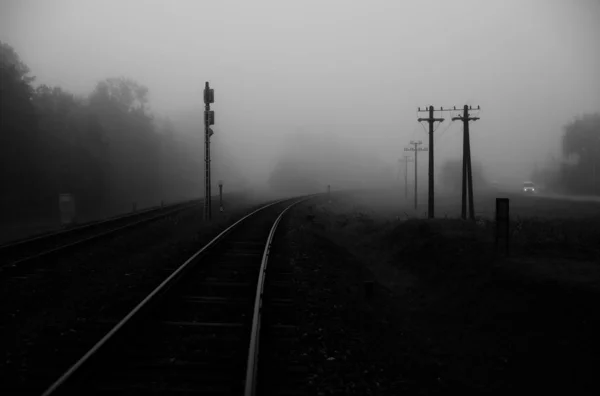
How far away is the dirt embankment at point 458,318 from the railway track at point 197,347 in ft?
1.72

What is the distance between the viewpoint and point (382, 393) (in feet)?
18.3

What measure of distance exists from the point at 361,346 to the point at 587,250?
409 inches

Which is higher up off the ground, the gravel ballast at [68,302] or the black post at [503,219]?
the black post at [503,219]

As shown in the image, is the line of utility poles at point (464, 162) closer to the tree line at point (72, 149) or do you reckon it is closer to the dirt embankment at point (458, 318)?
the dirt embankment at point (458, 318)

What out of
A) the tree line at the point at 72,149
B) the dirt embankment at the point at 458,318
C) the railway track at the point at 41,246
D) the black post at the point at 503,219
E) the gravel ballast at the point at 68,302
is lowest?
the dirt embankment at the point at 458,318

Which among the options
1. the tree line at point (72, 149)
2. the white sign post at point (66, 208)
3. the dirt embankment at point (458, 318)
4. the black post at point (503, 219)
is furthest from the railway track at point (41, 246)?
the tree line at point (72, 149)

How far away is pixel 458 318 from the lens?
10.6 meters

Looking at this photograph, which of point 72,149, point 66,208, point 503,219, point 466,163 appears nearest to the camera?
point 503,219

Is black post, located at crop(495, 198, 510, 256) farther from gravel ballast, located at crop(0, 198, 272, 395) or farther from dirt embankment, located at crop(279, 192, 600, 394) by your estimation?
gravel ballast, located at crop(0, 198, 272, 395)

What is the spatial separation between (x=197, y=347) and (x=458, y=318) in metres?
6.49

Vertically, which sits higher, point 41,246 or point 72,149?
point 72,149

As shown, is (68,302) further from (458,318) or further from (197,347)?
(458,318)

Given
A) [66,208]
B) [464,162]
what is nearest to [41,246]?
[66,208]

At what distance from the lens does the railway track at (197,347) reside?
5094mm
